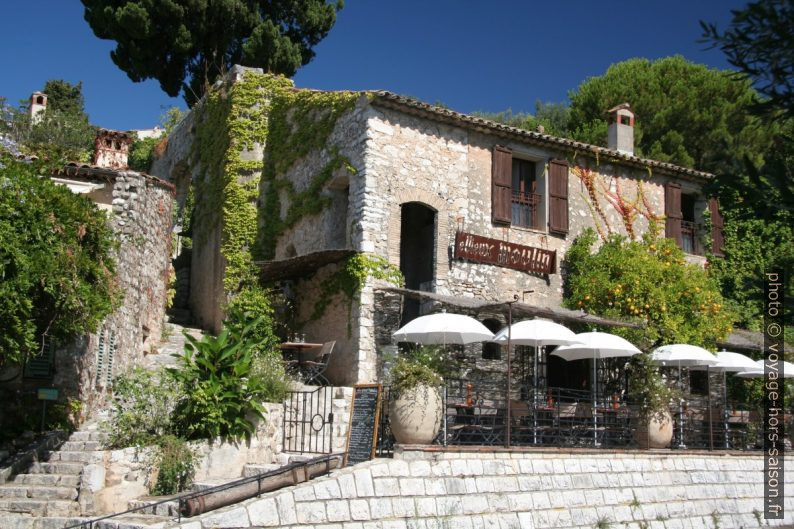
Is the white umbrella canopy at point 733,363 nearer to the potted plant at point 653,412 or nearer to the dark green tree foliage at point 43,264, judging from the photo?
the potted plant at point 653,412

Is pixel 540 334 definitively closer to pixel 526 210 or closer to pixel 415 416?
pixel 415 416

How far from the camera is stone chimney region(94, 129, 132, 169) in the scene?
1883 cm

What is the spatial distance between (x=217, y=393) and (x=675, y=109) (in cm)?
2383

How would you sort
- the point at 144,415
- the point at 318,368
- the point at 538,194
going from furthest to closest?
1. the point at 538,194
2. the point at 318,368
3. the point at 144,415

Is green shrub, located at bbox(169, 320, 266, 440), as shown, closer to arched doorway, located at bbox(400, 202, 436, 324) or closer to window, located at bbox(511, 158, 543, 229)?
arched doorway, located at bbox(400, 202, 436, 324)

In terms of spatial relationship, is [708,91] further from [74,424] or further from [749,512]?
[74,424]

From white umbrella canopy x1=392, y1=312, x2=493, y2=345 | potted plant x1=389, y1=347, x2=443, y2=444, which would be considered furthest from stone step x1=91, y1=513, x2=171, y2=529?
white umbrella canopy x1=392, y1=312, x2=493, y2=345

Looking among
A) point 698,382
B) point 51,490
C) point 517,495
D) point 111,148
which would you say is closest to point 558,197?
point 698,382

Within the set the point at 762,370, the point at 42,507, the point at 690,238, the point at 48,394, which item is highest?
the point at 690,238

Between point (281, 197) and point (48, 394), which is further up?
point (281, 197)

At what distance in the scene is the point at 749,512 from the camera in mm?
15070

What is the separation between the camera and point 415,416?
11156mm

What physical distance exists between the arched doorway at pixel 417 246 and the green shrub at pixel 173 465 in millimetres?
8020

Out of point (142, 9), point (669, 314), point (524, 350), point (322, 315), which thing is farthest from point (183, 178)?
point (669, 314)
